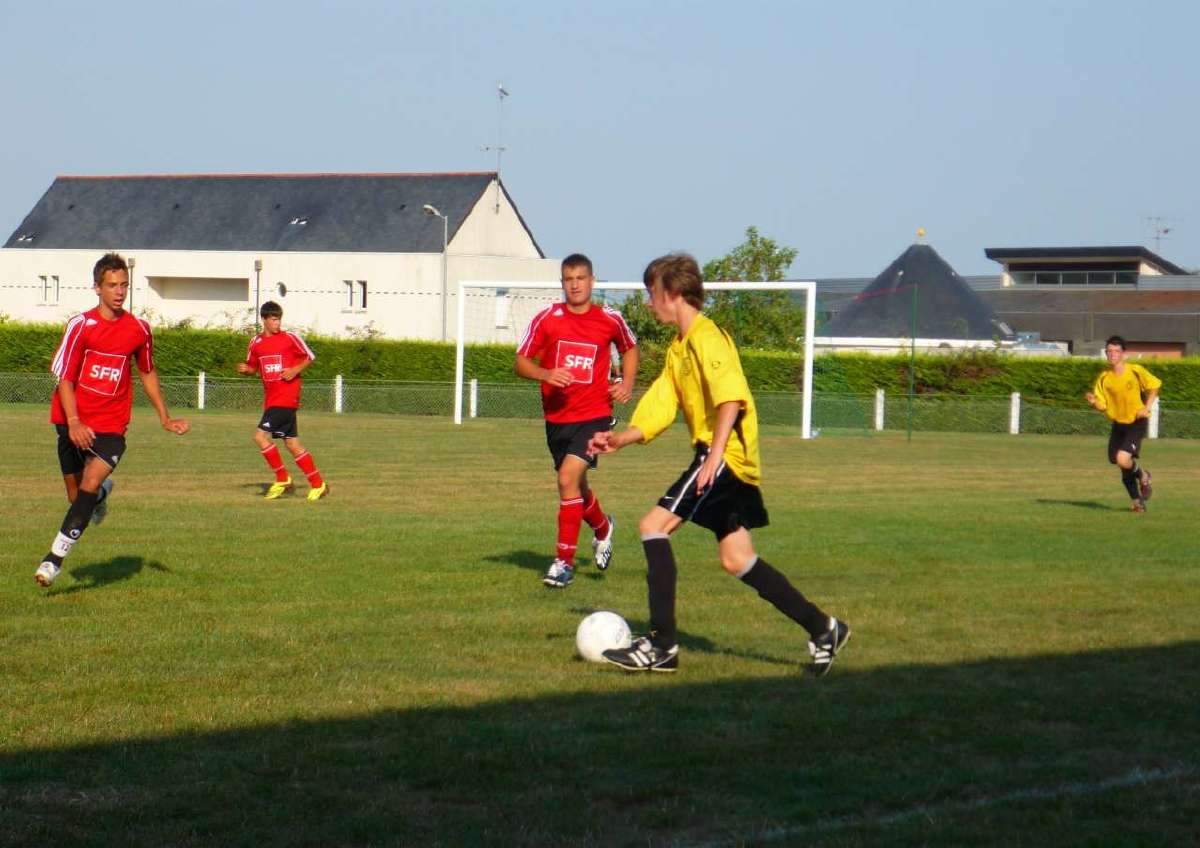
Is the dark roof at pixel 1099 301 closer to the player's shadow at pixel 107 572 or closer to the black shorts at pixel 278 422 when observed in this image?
the black shorts at pixel 278 422

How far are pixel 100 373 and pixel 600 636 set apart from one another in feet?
12.7

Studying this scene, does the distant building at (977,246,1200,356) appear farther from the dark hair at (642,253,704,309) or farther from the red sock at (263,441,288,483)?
the dark hair at (642,253,704,309)

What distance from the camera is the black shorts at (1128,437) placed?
1711cm

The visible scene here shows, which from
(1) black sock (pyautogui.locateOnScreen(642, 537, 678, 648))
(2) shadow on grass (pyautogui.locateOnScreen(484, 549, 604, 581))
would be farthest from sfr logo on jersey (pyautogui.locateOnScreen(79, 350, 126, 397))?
(1) black sock (pyautogui.locateOnScreen(642, 537, 678, 648))

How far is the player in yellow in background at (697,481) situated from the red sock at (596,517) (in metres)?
3.23

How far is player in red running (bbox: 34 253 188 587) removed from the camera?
9258 millimetres

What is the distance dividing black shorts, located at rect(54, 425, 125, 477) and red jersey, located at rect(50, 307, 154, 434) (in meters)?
0.05

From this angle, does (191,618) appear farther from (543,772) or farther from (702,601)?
(543,772)

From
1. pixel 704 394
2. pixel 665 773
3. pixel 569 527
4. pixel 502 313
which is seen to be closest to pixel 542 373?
pixel 569 527

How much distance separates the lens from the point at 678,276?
23.6 ft

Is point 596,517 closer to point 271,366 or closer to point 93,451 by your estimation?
point 93,451

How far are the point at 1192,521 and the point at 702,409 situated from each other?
1016 centimetres

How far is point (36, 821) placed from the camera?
15.3 ft

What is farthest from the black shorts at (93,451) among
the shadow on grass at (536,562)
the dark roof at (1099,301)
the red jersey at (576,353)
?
the dark roof at (1099,301)
